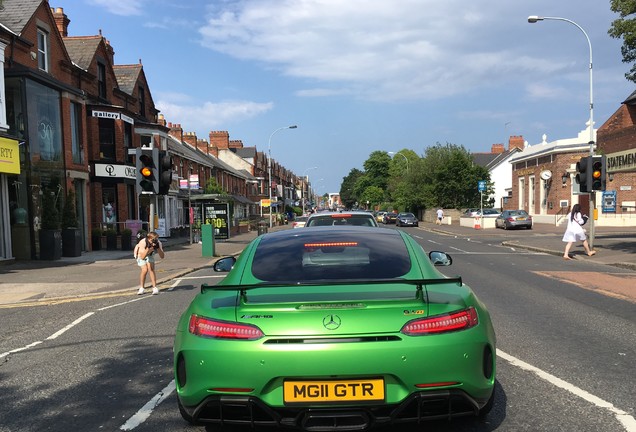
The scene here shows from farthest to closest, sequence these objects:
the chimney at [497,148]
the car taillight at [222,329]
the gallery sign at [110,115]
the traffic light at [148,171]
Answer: the chimney at [497,148], the gallery sign at [110,115], the traffic light at [148,171], the car taillight at [222,329]

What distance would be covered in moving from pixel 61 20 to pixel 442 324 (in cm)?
2896

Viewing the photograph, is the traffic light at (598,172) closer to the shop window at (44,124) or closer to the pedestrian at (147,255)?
the pedestrian at (147,255)

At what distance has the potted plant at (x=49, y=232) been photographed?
56.7 feet

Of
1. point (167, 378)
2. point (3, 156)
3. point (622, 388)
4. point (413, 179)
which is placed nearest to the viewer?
point (622, 388)

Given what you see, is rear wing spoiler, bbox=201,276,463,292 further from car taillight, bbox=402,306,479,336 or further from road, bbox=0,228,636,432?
road, bbox=0,228,636,432

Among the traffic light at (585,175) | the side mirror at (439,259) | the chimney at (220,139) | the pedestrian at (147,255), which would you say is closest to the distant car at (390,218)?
the chimney at (220,139)

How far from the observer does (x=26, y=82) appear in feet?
58.2

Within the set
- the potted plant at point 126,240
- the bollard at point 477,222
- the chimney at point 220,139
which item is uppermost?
the chimney at point 220,139

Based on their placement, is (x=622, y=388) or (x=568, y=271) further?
(x=568, y=271)

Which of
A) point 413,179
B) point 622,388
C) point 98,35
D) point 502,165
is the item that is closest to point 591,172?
point 622,388

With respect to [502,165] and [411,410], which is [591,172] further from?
[502,165]

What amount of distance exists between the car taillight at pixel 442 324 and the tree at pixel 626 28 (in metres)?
16.5

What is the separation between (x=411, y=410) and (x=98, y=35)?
27.5 metres

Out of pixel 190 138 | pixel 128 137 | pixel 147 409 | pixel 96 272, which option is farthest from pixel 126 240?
pixel 190 138
